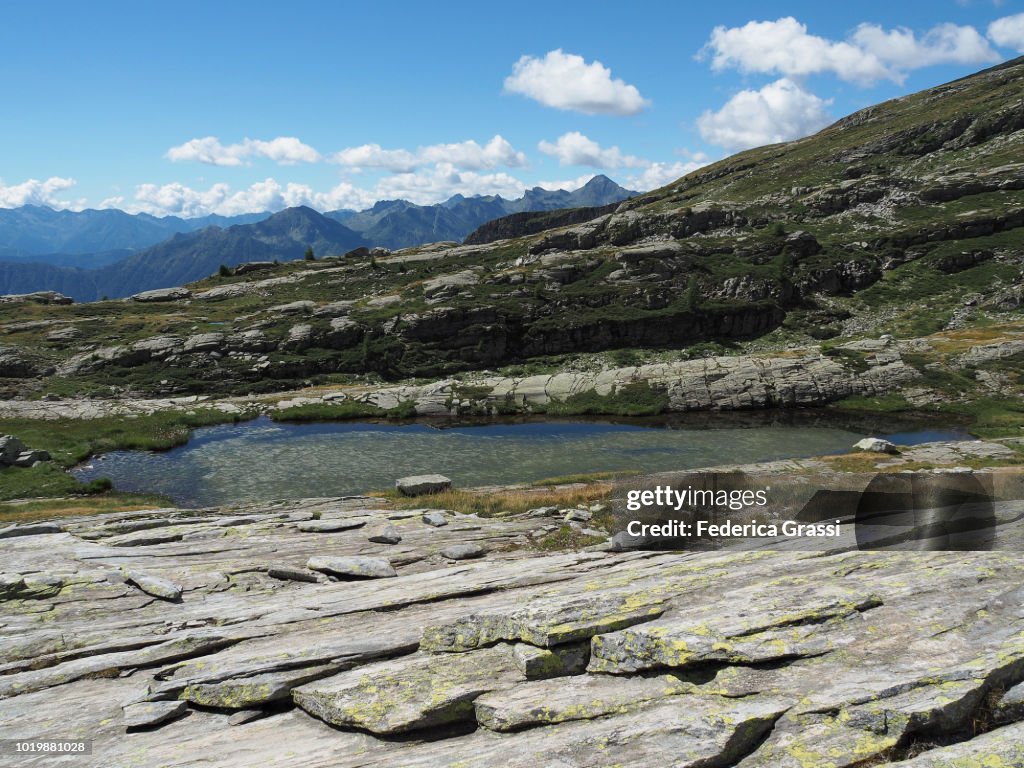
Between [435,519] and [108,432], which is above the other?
[108,432]

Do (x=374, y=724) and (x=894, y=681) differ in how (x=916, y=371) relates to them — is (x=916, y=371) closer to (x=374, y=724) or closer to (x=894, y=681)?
(x=894, y=681)

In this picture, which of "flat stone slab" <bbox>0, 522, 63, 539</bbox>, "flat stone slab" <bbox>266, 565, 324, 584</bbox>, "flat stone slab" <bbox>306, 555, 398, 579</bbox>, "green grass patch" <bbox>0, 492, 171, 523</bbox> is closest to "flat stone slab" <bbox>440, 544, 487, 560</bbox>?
"flat stone slab" <bbox>306, 555, 398, 579</bbox>

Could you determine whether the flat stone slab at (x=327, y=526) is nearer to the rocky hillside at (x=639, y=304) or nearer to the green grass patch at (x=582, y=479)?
the green grass patch at (x=582, y=479)

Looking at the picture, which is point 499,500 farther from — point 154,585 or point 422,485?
point 154,585

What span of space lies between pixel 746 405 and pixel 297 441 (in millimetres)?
55668

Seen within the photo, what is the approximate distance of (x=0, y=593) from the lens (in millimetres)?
16797

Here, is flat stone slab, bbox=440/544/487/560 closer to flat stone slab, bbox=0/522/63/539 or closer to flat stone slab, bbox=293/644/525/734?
flat stone slab, bbox=293/644/525/734

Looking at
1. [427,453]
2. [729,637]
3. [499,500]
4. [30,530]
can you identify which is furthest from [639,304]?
[729,637]

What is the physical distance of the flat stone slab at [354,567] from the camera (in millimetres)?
19344

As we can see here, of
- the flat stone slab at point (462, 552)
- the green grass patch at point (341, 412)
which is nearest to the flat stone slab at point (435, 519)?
the flat stone slab at point (462, 552)

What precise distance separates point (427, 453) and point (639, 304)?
6472cm

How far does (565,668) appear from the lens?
398 inches

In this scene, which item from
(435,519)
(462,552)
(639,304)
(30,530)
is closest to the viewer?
(462,552)

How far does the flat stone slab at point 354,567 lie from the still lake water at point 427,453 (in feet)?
82.6
